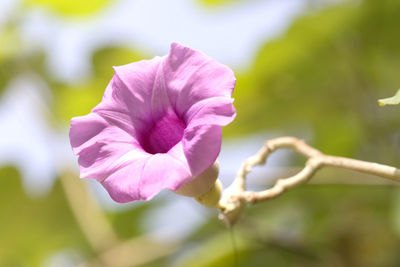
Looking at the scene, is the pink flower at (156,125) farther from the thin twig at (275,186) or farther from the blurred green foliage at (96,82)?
the blurred green foliage at (96,82)

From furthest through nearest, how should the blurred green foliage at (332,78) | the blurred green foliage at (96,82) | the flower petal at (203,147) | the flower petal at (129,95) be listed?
the blurred green foliage at (96,82), the blurred green foliage at (332,78), the flower petal at (129,95), the flower petal at (203,147)

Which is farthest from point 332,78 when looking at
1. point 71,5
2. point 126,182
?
point 126,182

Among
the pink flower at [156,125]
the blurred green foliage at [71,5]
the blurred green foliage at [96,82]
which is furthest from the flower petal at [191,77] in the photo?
the blurred green foliage at [71,5]

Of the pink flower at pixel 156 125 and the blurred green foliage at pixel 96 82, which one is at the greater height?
the pink flower at pixel 156 125

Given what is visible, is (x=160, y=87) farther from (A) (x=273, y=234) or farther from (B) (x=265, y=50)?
(B) (x=265, y=50)

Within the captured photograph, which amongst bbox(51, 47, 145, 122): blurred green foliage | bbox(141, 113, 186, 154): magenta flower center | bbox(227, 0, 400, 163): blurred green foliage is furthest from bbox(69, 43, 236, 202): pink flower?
bbox(51, 47, 145, 122): blurred green foliage

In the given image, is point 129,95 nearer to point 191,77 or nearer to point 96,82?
point 191,77

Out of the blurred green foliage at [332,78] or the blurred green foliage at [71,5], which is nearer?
the blurred green foliage at [332,78]

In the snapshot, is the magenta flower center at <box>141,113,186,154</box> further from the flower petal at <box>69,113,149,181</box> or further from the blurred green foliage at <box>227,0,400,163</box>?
the blurred green foliage at <box>227,0,400,163</box>
